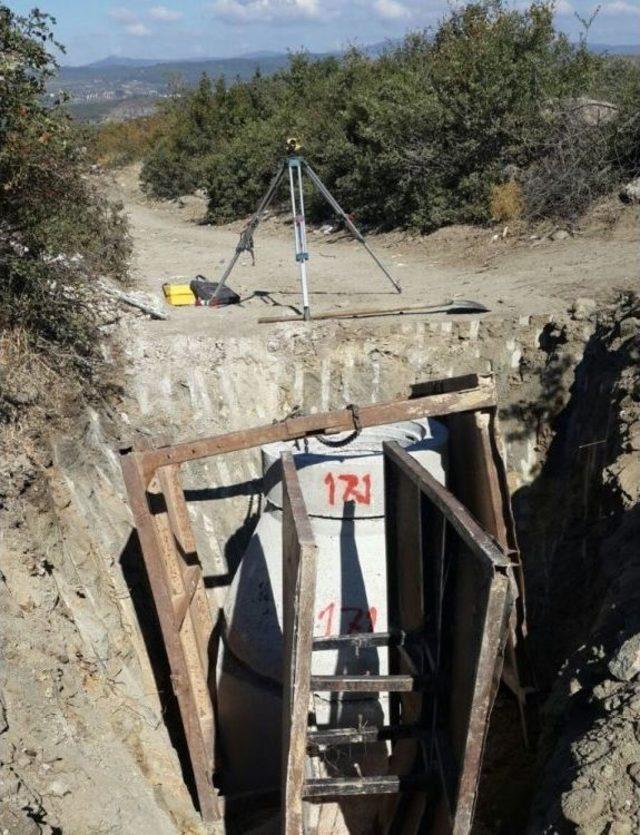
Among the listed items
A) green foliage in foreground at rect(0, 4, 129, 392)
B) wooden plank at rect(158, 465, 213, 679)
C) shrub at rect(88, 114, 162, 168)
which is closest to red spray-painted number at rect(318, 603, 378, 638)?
wooden plank at rect(158, 465, 213, 679)

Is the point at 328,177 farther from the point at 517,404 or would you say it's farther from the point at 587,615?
the point at 587,615

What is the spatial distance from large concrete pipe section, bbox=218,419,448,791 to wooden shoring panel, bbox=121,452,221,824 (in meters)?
0.23

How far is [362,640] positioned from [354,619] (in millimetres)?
536

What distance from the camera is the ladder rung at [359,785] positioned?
4305 millimetres

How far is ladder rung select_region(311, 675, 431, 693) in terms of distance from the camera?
444 cm

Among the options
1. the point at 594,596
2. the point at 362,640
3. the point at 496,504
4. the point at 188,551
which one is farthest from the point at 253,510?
the point at 594,596

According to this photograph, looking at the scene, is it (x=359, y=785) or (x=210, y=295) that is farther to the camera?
(x=210, y=295)

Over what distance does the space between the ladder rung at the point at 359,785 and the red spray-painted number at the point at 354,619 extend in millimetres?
1207

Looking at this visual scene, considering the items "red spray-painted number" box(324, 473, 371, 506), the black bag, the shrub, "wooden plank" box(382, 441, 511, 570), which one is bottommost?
"red spray-painted number" box(324, 473, 371, 506)

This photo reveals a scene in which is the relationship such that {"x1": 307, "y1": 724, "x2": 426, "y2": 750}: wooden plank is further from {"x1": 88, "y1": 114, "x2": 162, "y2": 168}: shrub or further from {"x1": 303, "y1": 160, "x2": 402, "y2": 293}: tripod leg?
{"x1": 88, "y1": 114, "x2": 162, "y2": 168}: shrub

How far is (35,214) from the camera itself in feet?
24.0

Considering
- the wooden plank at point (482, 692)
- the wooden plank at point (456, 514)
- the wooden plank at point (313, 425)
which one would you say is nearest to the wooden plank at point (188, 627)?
the wooden plank at point (313, 425)

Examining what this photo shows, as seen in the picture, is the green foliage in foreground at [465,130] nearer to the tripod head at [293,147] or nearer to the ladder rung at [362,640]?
the tripod head at [293,147]

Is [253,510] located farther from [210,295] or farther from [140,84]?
[140,84]
